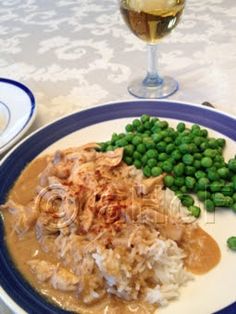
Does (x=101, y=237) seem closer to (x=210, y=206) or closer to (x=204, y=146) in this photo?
(x=210, y=206)

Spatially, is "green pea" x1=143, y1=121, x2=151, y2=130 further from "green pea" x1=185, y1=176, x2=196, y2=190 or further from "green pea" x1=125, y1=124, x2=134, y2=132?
"green pea" x1=185, y1=176, x2=196, y2=190

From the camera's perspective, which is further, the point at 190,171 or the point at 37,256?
the point at 190,171

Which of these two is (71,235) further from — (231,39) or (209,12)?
(209,12)

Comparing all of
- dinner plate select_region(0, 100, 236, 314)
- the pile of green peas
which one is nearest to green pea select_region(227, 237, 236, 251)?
dinner plate select_region(0, 100, 236, 314)

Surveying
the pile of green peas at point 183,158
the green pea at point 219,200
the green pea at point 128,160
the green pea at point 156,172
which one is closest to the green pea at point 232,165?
the pile of green peas at point 183,158

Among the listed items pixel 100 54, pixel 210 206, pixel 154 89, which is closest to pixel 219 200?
pixel 210 206

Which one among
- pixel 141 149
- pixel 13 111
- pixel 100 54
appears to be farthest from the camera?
pixel 100 54

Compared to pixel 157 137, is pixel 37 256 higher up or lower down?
lower down
